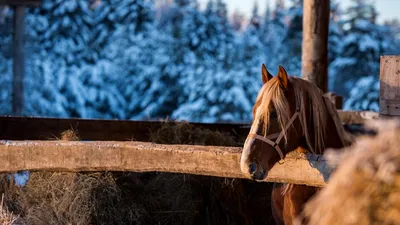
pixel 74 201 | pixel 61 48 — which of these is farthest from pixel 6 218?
pixel 61 48

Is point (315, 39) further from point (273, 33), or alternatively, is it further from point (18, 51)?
point (273, 33)

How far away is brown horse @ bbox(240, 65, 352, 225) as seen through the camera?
11.2 ft

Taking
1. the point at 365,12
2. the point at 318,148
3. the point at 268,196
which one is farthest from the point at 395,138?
the point at 365,12

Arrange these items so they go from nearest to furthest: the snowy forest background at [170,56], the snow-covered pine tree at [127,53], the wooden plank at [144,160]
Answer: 1. the wooden plank at [144,160]
2. the snowy forest background at [170,56]
3. the snow-covered pine tree at [127,53]

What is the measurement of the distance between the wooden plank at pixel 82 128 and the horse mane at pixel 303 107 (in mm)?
1731

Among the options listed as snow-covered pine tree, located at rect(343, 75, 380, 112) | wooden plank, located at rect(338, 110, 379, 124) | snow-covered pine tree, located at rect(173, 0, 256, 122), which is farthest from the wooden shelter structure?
snow-covered pine tree, located at rect(343, 75, 380, 112)

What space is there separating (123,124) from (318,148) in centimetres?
225

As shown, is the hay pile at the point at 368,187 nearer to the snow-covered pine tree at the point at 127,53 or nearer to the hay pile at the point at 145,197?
the hay pile at the point at 145,197

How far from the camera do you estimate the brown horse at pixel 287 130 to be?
3.41 metres

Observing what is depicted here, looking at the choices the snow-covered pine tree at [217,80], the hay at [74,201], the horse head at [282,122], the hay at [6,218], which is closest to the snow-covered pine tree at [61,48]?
the snow-covered pine tree at [217,80]

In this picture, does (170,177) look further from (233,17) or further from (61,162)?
(233,17)

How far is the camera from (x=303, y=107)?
3840 mm

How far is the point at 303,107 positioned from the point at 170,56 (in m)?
21.1

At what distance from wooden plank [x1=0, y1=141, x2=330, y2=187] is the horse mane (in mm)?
290
